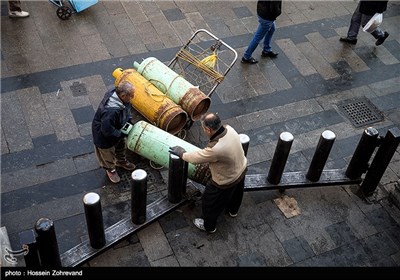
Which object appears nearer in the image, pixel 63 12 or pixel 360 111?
pixel 360 111

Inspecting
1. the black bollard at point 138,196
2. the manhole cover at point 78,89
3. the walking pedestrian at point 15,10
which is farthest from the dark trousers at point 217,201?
the walking pedestrian at point 15,10

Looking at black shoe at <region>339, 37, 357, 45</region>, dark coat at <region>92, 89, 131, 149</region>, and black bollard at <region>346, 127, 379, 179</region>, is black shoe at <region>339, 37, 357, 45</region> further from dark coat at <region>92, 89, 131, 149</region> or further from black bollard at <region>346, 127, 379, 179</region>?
dark coat at <region>92, 89, 131, 149</region>

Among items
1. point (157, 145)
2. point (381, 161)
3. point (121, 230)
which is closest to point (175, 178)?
point (157, 145)

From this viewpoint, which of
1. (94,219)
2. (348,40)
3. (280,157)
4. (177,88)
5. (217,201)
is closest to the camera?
(94,219)

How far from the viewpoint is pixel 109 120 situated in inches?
240

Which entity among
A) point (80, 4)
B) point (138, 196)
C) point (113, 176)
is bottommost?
point (113, 176)

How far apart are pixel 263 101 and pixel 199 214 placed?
101 inches

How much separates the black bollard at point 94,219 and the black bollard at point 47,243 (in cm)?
42

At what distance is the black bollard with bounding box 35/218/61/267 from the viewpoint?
5.14 meters

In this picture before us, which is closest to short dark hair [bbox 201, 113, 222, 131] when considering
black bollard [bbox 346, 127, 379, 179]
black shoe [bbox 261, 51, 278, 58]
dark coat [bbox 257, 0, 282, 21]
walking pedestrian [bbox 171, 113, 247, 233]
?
walking pedestrian [bbox 171, 113, 247, 233]

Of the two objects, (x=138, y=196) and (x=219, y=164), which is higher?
(x=219, y=164)

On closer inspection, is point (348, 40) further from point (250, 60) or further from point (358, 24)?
point (250, 60)

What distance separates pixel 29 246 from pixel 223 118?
388 centimetres

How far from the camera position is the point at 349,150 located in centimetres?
786
